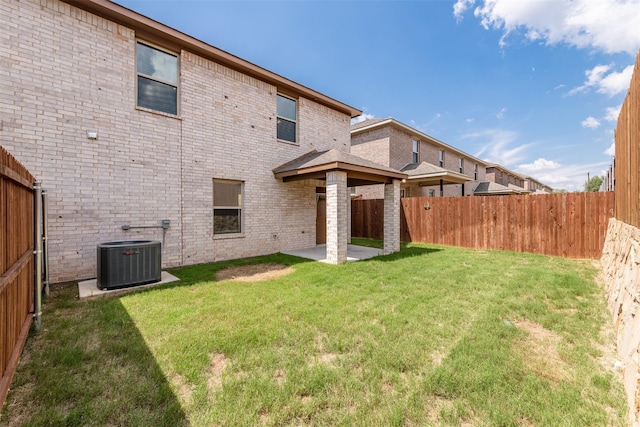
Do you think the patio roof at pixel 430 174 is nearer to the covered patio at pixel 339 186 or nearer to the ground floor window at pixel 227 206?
the covered patio at pixel 339 186

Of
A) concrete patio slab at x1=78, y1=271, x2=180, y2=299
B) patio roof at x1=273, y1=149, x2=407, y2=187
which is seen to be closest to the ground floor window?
patio roof at x1=273, y1=149, x2=407, y2=187

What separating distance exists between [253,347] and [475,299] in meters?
3.75

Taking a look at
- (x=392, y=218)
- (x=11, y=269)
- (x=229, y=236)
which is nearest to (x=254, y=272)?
(x=229, y=236)

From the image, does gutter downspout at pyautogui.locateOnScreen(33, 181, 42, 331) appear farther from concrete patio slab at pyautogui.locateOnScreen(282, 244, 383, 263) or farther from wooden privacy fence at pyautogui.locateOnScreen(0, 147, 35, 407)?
concrete patio slab at pyautogui.locateOnScreen(282, 244, 383, 263)

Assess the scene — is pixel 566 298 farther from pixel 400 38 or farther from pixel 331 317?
pixel 400 38

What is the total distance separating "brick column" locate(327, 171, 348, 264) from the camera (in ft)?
24.4

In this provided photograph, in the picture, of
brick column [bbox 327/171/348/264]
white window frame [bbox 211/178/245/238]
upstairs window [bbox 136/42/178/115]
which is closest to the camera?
upstairs window [bbox 136/42/178/115]

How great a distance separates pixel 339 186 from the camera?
24.7ft

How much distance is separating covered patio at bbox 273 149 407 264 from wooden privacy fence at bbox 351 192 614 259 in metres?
2.93

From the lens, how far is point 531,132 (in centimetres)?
2144

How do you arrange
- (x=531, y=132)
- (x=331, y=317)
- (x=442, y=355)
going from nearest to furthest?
(x=442, y=355) < (x=331, y=317) < (x=531, y=132)

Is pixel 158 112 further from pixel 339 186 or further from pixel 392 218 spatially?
pixel 392 218

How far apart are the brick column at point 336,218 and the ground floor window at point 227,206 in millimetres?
2998

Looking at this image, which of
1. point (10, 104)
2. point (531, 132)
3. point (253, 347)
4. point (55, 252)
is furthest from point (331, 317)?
point (531, 132)
